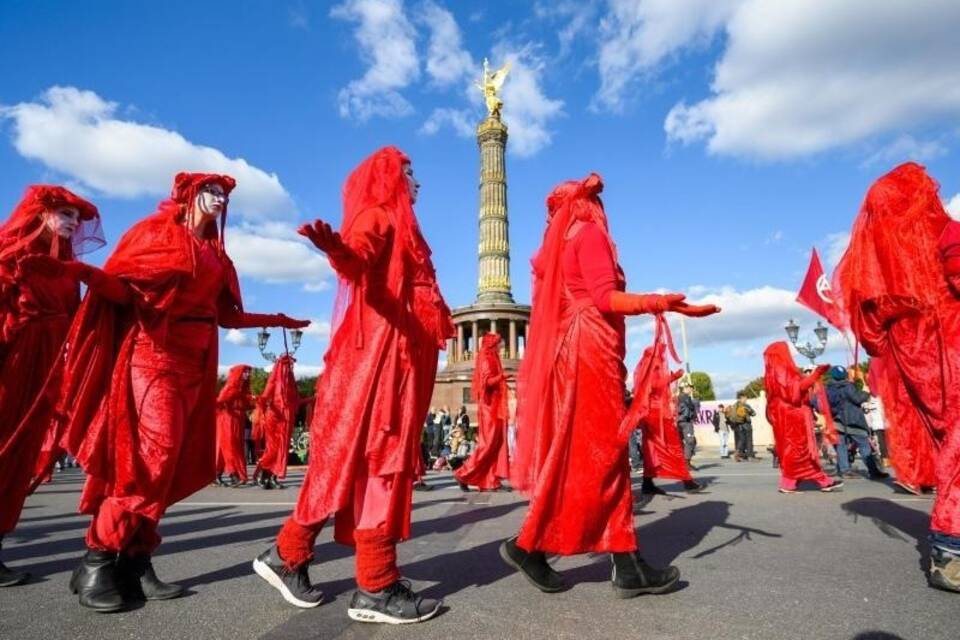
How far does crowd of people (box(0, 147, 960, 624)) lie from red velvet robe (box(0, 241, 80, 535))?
0.08 ft

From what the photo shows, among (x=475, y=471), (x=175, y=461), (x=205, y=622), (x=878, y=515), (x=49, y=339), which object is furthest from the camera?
(x=475, y=471)

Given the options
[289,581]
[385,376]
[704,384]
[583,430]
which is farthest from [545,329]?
[704,384]

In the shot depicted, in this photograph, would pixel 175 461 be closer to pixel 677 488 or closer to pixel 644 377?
pixel 644 377

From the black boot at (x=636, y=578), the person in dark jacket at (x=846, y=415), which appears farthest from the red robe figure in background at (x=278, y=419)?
the person in dark jacket at (x=846, y=415)

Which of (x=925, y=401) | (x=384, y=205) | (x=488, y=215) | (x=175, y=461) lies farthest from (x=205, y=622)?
(x=488, y=215)

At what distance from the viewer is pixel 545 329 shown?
3.46m

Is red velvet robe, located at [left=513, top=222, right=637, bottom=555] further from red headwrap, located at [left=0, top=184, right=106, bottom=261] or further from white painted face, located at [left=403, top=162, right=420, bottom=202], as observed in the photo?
red headwrap, located at [left=0, top=184, right=106, bottom=261]

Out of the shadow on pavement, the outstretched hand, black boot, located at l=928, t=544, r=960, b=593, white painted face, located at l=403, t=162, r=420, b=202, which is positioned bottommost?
the shadow on pavement

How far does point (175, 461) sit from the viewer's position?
3.25 metres

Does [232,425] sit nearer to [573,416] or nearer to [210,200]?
[210,200]

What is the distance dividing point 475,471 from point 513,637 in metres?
6.45

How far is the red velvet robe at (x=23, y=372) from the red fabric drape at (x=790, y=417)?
314 inches

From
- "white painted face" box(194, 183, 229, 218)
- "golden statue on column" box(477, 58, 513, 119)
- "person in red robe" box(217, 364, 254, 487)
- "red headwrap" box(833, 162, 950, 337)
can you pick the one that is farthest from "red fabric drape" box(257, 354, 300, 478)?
"golden statue on column" box(477, 58, 513, 119)

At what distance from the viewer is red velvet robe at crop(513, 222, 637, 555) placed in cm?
308
